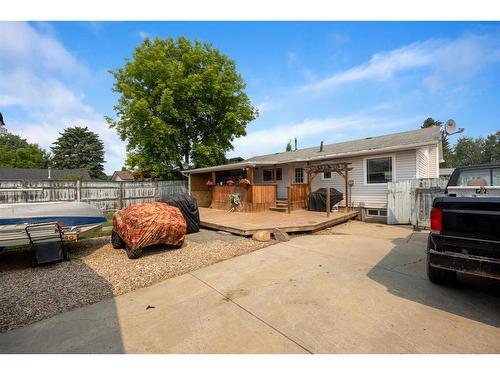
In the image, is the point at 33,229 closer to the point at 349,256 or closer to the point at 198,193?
the point at 349,256

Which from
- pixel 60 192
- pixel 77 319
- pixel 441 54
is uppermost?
pixel 441 54

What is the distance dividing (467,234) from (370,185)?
781cm

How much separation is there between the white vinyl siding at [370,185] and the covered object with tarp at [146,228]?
8019 mm

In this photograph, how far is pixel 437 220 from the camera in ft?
9.50

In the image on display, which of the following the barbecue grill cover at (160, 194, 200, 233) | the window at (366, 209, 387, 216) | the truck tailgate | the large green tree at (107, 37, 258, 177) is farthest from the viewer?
the large green tree at (107, 37, 258, 177)

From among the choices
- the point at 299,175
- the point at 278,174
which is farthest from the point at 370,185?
the point at 278,174

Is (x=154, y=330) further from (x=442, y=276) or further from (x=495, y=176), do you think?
(x=495, y=176)

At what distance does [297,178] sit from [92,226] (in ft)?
32.8

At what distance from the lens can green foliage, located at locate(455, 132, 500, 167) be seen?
59.2m

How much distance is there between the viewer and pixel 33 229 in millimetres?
4930

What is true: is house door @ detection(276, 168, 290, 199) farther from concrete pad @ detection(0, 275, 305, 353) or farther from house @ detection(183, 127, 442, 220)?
concrete pad @ detection(0, 275, 305, 353)

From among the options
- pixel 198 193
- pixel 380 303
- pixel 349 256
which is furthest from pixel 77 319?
pixel 198 193

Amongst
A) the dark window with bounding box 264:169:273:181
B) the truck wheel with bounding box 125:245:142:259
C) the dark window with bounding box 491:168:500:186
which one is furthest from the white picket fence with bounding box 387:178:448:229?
the truck wheel with bounding box 125:245:142:259

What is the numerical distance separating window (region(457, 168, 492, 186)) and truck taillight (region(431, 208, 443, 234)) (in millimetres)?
1449
